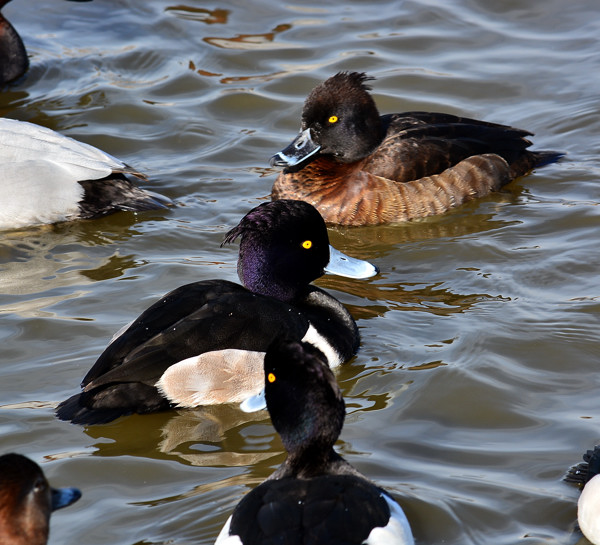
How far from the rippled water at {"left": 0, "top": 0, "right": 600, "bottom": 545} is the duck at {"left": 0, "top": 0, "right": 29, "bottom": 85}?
0.21m

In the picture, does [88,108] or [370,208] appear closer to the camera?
[370,208]

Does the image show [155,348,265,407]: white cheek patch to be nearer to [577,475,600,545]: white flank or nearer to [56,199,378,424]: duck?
[56,199,378,424]: duck

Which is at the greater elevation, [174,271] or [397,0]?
[397,0]

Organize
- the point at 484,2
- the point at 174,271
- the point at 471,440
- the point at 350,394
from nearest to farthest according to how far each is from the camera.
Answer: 1. the point at 471,440
2. the point at 350,394
3. the point at 174,271
4. the point at 484,2

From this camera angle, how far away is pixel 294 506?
3514 millimetres

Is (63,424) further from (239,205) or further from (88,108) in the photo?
(88,108)

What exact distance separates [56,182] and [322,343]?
9.10 ft

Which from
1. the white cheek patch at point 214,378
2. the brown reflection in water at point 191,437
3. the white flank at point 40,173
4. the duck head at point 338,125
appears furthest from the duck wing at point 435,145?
the brown reflection in water at point 191,437

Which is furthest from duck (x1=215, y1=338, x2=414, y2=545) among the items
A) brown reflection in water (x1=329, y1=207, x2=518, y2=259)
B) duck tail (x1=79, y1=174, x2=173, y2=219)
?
duck tail (x1=79, y1=174, x2=173, y2=219)

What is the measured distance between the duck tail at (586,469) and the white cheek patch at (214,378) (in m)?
1.51

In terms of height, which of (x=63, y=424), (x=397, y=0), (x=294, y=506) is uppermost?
(x=397, y=0)

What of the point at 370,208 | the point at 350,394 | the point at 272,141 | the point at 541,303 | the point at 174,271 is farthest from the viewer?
the point at 272,141

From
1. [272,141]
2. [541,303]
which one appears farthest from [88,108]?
[541,303]

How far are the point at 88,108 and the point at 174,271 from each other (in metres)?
3.08
